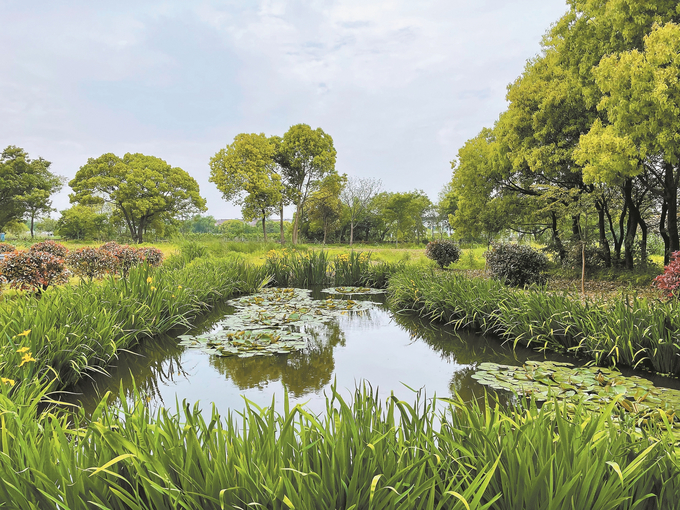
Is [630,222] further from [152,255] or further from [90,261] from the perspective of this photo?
[90,261]

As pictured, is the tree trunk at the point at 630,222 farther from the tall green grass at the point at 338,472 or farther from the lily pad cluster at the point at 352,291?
the tall green grass at the point at 338,472

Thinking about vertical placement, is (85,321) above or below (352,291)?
above

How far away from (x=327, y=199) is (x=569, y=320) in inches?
969

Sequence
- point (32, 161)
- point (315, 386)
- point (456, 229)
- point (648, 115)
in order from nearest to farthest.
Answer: point (315, 386), point (648, 115), point (456, 229), point (32, 161)

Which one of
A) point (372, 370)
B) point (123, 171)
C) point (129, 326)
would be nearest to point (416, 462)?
point (372, 370)

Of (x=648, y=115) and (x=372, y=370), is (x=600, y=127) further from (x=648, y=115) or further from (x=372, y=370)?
(x=372, y=370)

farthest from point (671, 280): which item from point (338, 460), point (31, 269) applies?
point (31, 269)

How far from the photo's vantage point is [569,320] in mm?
4160

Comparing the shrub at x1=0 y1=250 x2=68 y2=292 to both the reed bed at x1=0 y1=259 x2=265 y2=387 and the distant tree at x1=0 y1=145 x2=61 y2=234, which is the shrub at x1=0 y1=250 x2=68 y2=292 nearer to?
the reed bed at x1=0 y1=259 x2=265 y2=387

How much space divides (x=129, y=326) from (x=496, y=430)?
13.2 feet

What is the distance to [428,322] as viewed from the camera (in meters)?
5.77

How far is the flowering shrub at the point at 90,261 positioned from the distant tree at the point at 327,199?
18.9 meters

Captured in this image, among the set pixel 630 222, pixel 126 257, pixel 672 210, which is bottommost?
pixel 126 257

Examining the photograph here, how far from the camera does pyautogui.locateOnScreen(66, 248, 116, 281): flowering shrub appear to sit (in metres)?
7.86
